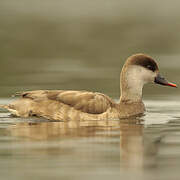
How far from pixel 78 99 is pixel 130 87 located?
1429 millimetres

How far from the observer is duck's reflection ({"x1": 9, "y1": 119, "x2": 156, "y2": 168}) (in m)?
8.35

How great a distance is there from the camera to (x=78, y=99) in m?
11.6

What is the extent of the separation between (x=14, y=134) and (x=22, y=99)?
2.01 m

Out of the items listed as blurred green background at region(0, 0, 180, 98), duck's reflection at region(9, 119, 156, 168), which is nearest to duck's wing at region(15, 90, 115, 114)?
duck's reflection at region(9, 119, 156, 168)

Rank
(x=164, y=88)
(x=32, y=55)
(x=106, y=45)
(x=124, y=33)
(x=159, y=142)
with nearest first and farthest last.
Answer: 1. (x=159, y=142)
2. (x=164, y=88)
3. (x=32, y=55)
4. (x=106, y=45)
5. (x=124, y=33)

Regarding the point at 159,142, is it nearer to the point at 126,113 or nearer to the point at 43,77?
the point at 126,113

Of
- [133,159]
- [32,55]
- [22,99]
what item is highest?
[32,55]

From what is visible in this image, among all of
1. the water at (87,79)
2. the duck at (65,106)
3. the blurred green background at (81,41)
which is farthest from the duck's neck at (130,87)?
the blurred green background at (81,41)

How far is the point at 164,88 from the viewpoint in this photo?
16.0 meters

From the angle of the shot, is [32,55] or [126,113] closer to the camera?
[126,113]

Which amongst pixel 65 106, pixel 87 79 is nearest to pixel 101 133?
pixel 65 106

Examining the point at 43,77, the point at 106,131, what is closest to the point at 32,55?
the point at 43,77

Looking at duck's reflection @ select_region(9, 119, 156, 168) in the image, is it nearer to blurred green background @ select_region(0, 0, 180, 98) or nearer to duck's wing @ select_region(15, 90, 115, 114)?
duck's wing @ select_region(15, 90, 115, 114)

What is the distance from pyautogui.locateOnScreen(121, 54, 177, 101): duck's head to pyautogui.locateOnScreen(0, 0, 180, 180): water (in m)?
0.51
